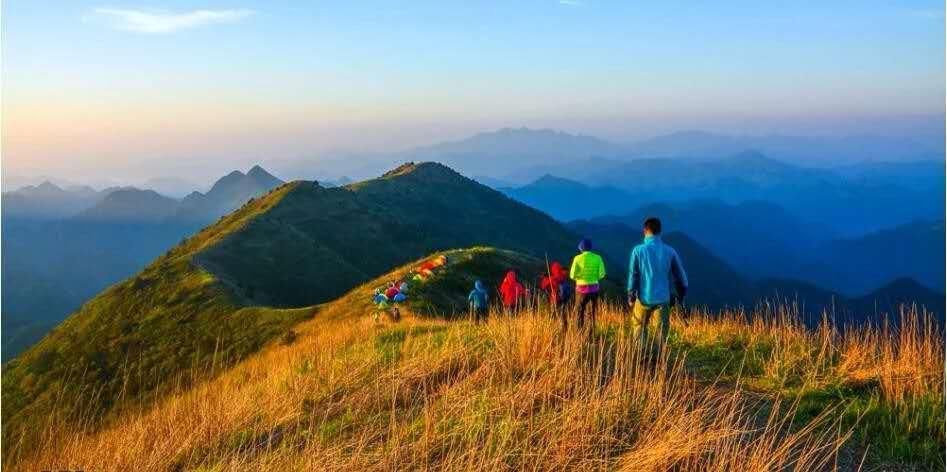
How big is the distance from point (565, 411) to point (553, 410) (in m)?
0.34

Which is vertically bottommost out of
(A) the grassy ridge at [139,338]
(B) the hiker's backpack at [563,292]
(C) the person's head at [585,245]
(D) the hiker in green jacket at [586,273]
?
(A) the grassy ridge at [139,338]

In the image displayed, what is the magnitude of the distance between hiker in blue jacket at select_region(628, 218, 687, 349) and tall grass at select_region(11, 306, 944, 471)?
2.66 ft

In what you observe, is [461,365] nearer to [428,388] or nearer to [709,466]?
[428,388]

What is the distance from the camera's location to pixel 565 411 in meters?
6.18

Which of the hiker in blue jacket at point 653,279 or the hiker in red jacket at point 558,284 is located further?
the hiker in red jacket at point 558,284

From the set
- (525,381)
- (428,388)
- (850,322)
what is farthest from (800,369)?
(428,388)

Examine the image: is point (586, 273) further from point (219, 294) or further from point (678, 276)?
point (219, 294)

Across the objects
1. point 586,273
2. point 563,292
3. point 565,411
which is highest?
point 586,273

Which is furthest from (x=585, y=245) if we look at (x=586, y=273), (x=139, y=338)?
(x=139, y=338)

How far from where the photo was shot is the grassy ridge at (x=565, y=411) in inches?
228

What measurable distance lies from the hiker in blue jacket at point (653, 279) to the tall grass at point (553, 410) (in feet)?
2.66

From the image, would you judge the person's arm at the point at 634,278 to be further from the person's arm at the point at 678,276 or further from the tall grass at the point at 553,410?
the tall grass at the point at 553,410

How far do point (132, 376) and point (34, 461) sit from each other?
3432 centimetres

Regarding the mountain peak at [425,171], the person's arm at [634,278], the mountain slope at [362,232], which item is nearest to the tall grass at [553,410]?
the person's arm at [634,278]
